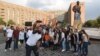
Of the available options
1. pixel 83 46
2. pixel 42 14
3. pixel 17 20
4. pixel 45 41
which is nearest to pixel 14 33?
pixel 45 41

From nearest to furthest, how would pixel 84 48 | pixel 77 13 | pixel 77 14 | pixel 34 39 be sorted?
pixel 34 39 < pixel 84 48 < pixel 77 13 < pixel 77 14

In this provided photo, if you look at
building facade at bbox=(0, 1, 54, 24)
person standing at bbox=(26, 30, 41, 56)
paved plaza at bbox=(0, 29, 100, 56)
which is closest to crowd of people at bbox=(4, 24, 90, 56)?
paved plaza at bbox=(0, 29, 100, 56)

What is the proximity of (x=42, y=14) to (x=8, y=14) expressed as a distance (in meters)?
29.2

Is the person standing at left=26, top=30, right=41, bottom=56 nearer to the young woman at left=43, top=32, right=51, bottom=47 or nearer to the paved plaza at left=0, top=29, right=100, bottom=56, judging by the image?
the paved plaza at left=0, top=29, right=100, bottom=56

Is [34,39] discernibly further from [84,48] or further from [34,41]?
[84,48]

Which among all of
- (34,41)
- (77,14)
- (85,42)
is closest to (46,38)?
(77,14)

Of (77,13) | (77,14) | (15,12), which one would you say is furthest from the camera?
(15,12)

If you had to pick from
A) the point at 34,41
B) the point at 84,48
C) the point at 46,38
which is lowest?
the point at 84,48

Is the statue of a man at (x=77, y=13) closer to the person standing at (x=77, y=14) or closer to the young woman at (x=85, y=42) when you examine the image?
the person standing at (x=77, y=14)

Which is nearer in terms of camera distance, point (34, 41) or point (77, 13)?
point (34, 41)

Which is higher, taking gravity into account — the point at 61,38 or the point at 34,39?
the point at 34,39

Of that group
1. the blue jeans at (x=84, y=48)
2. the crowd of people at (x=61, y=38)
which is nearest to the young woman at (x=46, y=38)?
the crowd of people at (x=61, y=38)

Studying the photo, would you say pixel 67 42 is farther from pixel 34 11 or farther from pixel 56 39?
pixel 34 11

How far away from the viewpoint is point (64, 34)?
19.9 m
